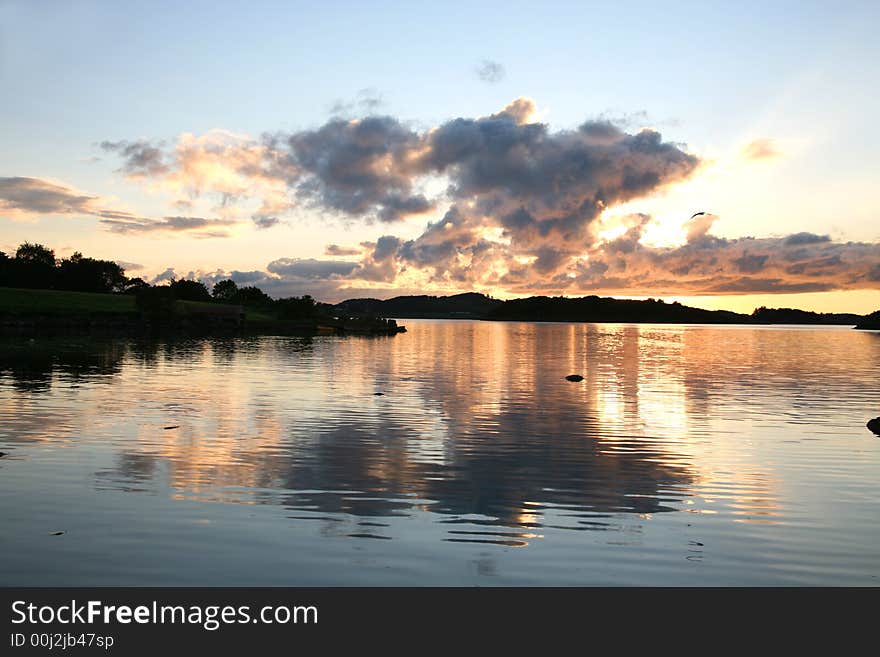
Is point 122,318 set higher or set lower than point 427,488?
higher

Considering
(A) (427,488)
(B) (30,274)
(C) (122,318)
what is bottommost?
(A) (427,488)

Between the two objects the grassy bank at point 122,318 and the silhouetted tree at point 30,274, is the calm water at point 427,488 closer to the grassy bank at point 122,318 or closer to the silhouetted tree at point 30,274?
the grassy bank at point 122,318

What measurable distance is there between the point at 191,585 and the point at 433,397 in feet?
107

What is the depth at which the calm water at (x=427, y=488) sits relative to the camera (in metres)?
13.2

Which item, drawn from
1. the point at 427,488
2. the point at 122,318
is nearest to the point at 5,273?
the point at 122,318

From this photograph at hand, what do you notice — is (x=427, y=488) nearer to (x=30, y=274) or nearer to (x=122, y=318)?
(x=122, y=318)

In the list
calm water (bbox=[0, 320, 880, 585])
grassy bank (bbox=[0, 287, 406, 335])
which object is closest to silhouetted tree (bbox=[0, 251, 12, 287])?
grassy bank (bbox=[0, 287, 406, 335])

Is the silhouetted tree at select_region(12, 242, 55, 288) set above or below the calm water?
above

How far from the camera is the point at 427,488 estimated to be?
1970cm

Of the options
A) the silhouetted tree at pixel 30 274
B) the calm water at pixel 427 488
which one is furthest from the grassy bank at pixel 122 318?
the calm water at pixel 427 488

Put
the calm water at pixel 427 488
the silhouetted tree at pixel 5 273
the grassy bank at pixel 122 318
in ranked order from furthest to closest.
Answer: the silhouetted tree at pixel 5 273 → the grassy bank at pixel 122 318 → the calm water at pixel 427 488

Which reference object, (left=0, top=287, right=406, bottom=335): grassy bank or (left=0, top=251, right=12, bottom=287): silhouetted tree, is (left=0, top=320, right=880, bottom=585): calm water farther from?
(left=0, top=251, right=12, bottom=287): silhouetted tree

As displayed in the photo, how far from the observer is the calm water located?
13.2 m

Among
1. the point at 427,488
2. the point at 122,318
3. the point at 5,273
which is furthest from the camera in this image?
the point at 5,273
